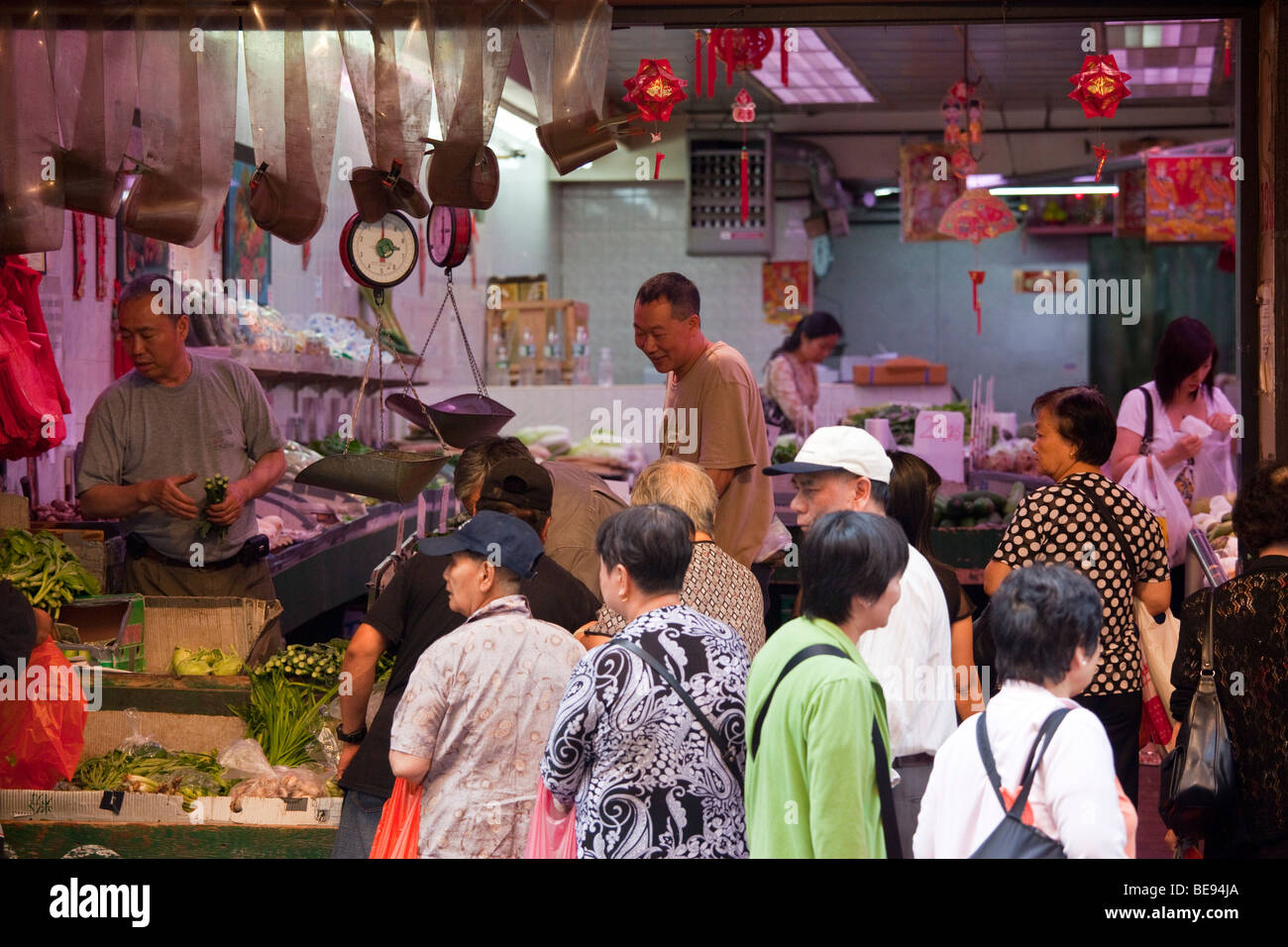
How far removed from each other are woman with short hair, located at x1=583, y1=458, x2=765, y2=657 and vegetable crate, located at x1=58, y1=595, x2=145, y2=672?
1947 mm

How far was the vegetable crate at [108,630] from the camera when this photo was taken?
4684 mm

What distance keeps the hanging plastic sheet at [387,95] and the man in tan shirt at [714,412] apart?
900 mm

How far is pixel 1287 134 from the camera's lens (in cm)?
432

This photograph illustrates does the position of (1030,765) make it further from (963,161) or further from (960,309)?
(960,309)

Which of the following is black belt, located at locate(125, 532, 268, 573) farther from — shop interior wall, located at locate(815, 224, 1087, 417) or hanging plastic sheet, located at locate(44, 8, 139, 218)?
shop interior wall, located at locate(815, 224, 1087, 417)

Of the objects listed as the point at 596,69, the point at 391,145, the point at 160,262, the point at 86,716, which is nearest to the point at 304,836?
the point at 86,716

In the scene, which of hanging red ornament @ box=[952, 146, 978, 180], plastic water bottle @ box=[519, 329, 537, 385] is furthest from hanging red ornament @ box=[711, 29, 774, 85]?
plastic water bottle @ box=[519, 329, 537, 385]

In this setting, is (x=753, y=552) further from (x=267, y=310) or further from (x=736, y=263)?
(x=736, y=263)

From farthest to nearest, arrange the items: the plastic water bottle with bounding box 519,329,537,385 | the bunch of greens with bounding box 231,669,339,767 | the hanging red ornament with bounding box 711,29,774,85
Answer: the plastic water bottle with bounding box 519,329,537,385 → the hanging red ornament with bounding box 711,29,774,85 → the bunch of greens with bounding box 231,669,339,767

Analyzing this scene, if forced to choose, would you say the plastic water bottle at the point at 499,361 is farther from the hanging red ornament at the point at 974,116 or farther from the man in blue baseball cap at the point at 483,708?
the man in blue baseball cap at the point at 483,708

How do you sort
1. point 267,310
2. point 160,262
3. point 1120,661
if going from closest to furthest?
→ point 1120,661 < point 160,262 < point 267,310

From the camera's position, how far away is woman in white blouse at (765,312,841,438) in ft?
31.3

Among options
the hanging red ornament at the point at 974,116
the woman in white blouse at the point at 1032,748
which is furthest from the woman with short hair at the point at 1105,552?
the hanging red ornament at the point at 974,116
